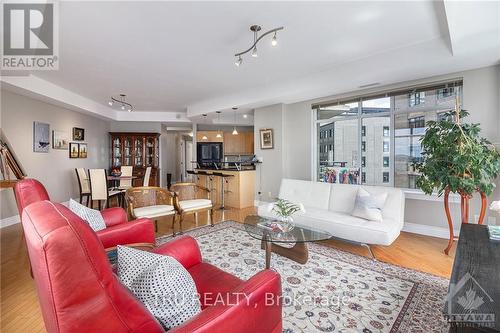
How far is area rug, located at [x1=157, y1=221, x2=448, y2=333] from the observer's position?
1.78 m

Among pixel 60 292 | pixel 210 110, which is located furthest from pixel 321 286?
pixel 210 110

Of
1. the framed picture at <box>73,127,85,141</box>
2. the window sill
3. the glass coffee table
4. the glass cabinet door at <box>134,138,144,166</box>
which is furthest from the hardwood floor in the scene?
the glass cabinet door at <box>134,138,144,166</box>

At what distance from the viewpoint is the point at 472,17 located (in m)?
2.31

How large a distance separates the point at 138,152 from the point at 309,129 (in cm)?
553

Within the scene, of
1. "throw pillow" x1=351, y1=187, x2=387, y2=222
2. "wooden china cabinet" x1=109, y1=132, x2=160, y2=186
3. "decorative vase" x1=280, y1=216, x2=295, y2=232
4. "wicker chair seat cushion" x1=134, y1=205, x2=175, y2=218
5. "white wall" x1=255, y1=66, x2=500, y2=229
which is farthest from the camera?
"wooden china cabinet" x1=109, y1=132, x2=160, y2=186

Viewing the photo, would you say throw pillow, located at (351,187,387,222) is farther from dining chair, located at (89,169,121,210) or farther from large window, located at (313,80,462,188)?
dining chair, located at (89,169,121,210)

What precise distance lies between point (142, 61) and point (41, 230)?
11.4 ft

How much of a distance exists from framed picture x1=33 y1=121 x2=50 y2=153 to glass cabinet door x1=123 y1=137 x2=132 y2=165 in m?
2.48

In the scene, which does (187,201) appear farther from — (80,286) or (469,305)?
(469,305)

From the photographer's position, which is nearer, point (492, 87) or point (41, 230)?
point (41, 230)

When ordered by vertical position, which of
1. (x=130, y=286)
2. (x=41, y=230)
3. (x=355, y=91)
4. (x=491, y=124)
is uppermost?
(x=355, y=91)

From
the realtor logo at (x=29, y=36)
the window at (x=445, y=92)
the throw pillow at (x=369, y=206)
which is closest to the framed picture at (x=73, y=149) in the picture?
the realtor logo at (x=29, y=36)

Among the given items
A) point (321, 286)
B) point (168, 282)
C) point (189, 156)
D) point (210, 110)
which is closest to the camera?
point (168, 282)

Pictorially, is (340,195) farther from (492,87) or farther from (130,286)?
(130,286)
